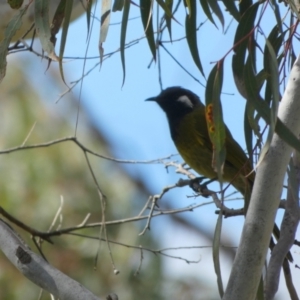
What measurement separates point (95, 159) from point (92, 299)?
196 inches

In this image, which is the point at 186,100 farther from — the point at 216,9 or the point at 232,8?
the point at 216,9

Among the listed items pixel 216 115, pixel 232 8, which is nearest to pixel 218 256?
pixel 216 115

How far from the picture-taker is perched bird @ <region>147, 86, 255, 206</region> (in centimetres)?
350

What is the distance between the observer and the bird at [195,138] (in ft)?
11.5

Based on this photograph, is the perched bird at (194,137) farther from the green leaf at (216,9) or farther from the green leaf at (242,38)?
the green leaf at (216,9)

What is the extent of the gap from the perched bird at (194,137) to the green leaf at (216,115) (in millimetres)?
1121

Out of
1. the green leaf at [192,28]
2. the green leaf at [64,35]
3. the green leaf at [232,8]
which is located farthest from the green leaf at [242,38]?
the green leaf at [64,35]

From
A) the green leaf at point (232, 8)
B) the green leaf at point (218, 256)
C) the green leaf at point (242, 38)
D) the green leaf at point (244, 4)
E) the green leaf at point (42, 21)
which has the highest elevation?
the green leaf at point (244, 4)

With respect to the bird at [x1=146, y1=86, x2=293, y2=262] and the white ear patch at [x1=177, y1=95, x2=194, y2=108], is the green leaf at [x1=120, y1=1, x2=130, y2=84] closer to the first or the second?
the bird at [x1=146, y1=86, x2=293, y2=262]

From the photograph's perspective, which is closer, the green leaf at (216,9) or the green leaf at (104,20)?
the green leaf at (216,9)

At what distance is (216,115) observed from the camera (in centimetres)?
197

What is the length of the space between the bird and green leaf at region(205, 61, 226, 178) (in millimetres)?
1105

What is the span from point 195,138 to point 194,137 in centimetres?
2

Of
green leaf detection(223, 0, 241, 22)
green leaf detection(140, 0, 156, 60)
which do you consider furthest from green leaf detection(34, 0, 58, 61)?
green leaf detection(223, 0, 241, 22)
